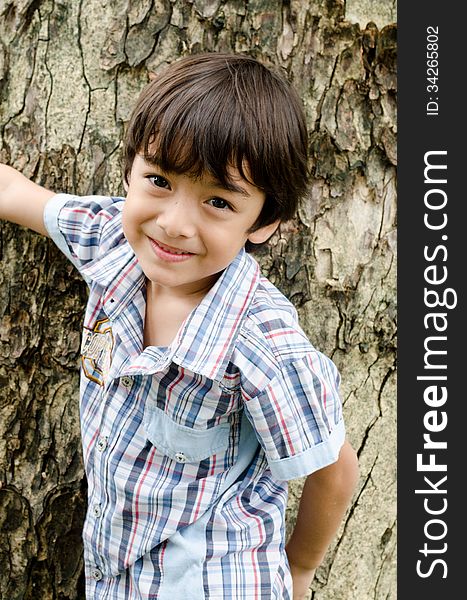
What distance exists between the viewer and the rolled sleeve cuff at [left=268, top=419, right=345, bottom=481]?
1.67 meters

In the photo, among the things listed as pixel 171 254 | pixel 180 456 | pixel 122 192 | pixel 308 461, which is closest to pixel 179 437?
pixel 180 456

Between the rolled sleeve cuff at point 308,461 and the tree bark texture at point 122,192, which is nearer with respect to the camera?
the rolled sleeve cuff at point 308,461

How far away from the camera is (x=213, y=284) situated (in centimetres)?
179

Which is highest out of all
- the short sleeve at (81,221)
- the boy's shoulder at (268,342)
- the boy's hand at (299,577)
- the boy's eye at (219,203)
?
the short sleeve at (81,221)

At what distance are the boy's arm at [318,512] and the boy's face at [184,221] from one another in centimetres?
55

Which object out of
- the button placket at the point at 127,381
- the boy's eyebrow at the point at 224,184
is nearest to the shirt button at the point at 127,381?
the button placket at the point at 127,381

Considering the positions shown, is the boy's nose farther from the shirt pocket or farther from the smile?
the shirt pocket

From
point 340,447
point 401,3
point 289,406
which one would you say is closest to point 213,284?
point 289,406

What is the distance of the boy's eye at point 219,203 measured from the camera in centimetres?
158

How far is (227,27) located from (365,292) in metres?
0.76

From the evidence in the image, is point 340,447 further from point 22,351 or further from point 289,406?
point 22,351

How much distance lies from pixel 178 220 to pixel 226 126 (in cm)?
20

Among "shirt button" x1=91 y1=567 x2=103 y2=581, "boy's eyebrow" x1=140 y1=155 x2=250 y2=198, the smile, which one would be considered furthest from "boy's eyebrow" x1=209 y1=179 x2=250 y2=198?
"shirt button" x1=91 y1=567 x2=103 y2=581

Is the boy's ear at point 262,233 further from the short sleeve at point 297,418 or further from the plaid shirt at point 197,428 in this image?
the short sleeve at point 297,418
